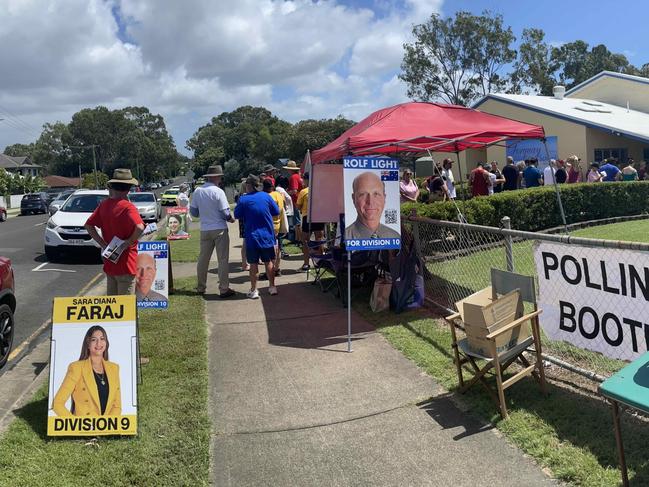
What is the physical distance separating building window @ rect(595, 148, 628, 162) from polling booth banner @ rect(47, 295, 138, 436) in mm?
26042

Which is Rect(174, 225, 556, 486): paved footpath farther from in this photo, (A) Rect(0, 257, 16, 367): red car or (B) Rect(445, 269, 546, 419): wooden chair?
(A) Rect(0, 257, 16, 367): red car

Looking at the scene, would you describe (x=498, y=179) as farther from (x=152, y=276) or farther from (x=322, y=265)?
(x=152, y=276)

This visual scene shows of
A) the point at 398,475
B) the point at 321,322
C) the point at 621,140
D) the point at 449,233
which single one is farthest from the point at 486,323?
the point at 621,140

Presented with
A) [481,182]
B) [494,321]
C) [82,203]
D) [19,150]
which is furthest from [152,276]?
[19,150]

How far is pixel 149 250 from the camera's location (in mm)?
7113

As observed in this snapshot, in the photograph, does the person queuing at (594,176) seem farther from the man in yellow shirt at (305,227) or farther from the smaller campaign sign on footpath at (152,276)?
the smaller campaign sign on footpath at (152,276)

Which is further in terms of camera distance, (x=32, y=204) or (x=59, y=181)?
(x=59, y=181)

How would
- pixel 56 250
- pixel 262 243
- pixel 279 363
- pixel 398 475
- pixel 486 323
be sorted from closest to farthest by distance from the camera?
pixel 398 475, pixel 486 323, pixel 279 363, pixel 262 243, pixel 56 250

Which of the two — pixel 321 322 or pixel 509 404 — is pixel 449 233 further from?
pixel 509 404

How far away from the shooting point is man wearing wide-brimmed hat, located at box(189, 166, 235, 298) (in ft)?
27.7

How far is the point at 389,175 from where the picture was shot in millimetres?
6461

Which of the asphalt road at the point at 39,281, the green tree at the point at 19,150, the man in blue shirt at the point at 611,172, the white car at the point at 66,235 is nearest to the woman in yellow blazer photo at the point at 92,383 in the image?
the asphalt road at the point at 39,281

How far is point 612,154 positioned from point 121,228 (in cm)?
2653

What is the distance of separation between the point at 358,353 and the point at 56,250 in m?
9.94
